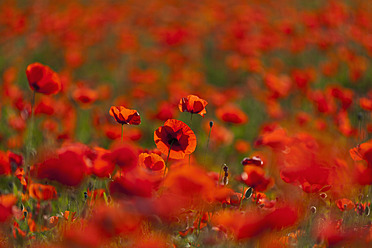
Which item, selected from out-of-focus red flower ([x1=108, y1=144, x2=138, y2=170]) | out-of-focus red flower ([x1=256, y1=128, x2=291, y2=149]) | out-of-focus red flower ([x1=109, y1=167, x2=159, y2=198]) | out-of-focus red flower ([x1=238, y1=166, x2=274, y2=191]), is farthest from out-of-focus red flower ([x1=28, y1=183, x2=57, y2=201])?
out-of-focus red flower ([x1=256, y1=128, x2=291, y2=149])

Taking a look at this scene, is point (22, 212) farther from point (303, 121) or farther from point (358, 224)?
point (303, 121)

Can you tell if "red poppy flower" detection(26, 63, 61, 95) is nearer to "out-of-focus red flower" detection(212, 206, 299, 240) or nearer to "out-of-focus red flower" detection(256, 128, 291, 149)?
"out-of-focus red flower" detection(256, 128, 291, 149)

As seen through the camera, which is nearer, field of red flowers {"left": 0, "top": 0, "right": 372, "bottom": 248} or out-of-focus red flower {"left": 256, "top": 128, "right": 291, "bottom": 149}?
field of red flowers {"left": 0, "top": 0, "right": 372, "bottom": 248}

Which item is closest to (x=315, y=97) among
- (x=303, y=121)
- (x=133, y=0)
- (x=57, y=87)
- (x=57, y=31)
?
(x=303, y=121)

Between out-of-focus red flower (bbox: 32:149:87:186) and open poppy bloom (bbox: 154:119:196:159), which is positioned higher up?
out-of-focus red flower (bbox: 32:149:87:186)

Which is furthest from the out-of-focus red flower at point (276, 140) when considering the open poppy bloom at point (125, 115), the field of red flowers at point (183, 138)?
the open poppy bloom at point (125, 115)

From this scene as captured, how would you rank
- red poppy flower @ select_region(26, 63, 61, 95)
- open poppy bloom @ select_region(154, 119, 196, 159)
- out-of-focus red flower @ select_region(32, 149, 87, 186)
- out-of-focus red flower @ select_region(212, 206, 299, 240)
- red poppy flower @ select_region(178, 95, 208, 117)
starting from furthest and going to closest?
red poppy flower @ select_region(26, 63, 61, 95)
red poppy flower @ select_region(178, 95, 208, 117)
open poppy bloom @ select_region(154, 119, 196, 159)
out-of-focus red flower @ select_region(32, 149, 87, 186)
out-of-focus red flower @ select_region(212, 206, 299, 240)

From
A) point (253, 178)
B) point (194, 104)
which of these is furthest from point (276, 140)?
point (194, 104)

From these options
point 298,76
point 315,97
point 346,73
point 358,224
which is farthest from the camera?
point 346,73
